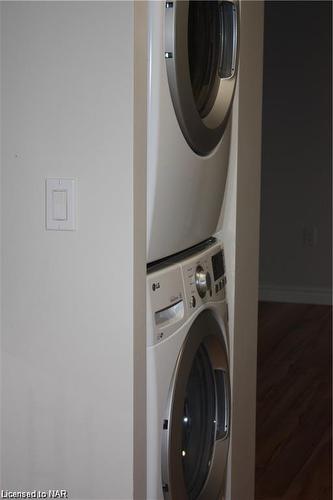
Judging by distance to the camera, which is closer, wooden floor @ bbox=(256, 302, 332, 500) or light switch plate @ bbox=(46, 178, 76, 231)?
light switch plate @ bbox=(46, 178, 76, 231)

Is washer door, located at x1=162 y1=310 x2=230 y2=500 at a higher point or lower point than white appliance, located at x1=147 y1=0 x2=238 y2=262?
lower

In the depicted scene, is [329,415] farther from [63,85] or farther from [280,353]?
[63,85]

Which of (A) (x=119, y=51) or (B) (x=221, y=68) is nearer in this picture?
(A) (x=119, y=51)

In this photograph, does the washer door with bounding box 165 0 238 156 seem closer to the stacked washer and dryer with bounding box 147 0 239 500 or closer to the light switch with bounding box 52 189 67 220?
the stacked washer and dryer with bounding box 147 0 239 500

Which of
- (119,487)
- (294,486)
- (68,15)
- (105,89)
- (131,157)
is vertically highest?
(68,15)

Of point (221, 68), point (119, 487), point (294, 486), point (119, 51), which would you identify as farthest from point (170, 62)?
point (294, 486)

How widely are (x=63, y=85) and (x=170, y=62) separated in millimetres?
203

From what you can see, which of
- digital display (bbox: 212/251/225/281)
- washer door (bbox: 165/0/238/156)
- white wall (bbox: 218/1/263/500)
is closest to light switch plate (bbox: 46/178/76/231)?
washer door (bbox: 165/0/238/156)

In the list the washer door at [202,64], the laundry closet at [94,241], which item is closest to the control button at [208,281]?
the laundry closet at [94,241]

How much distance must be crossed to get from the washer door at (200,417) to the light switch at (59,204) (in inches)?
16.3

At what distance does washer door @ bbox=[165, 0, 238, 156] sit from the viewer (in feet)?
4.56

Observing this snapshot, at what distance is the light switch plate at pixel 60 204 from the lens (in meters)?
1.34

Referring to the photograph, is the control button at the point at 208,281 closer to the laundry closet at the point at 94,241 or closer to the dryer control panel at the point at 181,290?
the dryer control panel at the point at 181,290

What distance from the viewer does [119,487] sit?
137 centimetres
